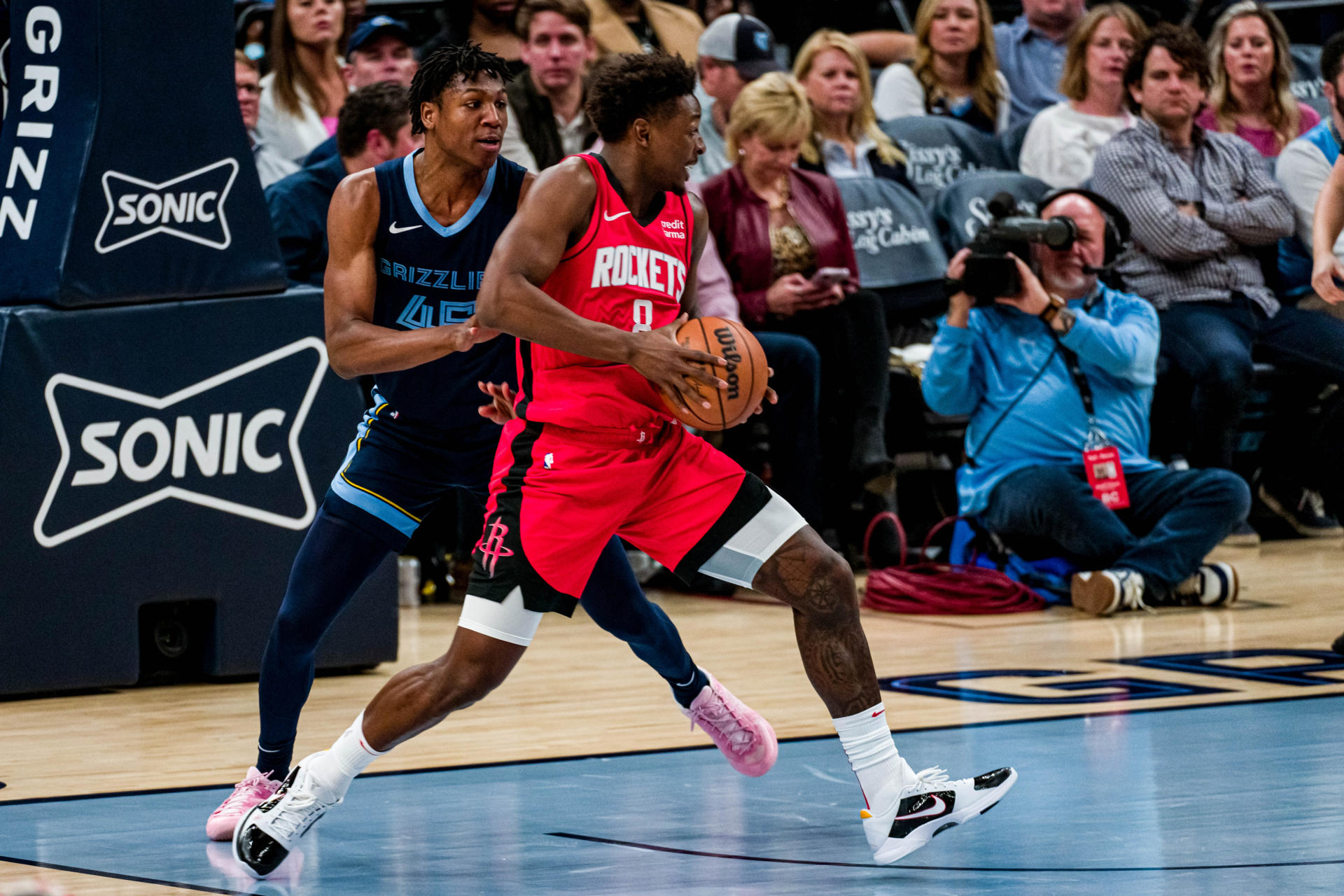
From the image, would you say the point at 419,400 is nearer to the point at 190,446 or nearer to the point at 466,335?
the point at 466,335

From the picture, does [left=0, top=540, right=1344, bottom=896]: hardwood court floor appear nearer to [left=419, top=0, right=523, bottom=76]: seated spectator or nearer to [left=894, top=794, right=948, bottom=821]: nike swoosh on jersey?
[left=894, top=794, right=948, bottom=821]: nike swoosh on jersey

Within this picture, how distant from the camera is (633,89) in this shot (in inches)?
162

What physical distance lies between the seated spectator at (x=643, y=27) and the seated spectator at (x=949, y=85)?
41.6 inches

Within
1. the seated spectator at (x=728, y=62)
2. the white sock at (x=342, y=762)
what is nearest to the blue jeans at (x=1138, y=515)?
the seated spectator at (x=728, y=62)

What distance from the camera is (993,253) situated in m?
7.47

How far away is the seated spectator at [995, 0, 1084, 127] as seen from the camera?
10.5 meters

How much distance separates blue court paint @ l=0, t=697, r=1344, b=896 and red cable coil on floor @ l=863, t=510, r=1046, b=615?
2316 mm

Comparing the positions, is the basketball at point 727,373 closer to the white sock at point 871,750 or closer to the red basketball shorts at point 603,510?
the red basketball shorts at point 603,510

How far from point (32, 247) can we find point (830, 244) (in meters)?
3.66

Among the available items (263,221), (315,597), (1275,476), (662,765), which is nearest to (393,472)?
(315,597)

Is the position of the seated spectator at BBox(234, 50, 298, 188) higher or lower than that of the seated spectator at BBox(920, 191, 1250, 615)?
higher

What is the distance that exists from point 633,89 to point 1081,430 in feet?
13.6

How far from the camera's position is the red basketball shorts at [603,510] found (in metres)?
4.07

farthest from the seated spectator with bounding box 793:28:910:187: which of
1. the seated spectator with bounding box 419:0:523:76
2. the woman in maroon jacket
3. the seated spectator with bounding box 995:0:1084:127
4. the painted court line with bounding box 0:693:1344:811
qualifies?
the painted court line with bounding box 0:693:1344:811
